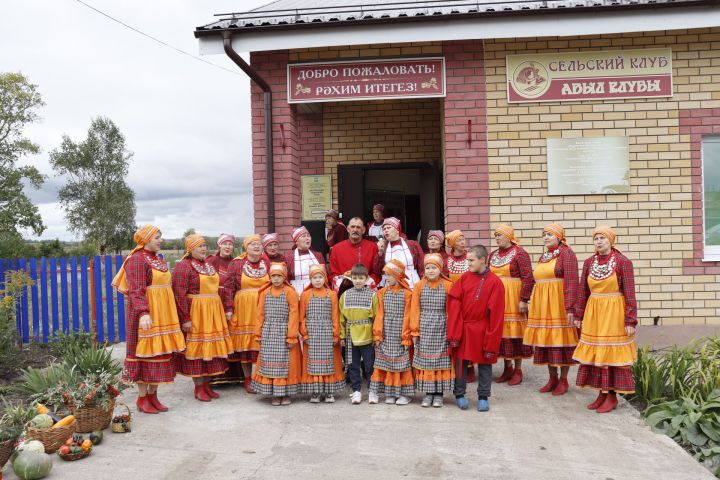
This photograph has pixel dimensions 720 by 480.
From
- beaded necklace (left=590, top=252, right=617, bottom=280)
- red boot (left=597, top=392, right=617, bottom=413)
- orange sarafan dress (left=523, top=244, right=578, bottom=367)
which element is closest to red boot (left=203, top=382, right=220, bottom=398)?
orange sarafan dress (left=523, top=244, right=578, bottom=367)

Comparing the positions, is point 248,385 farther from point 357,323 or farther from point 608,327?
point 608,327

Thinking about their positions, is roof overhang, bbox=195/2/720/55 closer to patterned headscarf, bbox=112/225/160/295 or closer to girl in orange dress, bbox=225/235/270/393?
girl in orange dress, bbox=225/235/270/393

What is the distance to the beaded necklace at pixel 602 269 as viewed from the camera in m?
5.38

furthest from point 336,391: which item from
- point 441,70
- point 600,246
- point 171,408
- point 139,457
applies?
point 441,70

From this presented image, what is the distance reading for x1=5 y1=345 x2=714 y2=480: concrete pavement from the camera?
13.4 feet

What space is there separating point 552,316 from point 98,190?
4288 cm

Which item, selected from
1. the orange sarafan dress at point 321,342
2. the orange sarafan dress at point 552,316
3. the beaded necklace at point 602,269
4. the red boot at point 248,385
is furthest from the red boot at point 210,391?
the beaded necklace at point 602,269

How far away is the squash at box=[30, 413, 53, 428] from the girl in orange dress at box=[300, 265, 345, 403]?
219 cm

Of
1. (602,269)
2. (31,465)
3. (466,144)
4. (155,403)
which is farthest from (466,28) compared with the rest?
(31,465)

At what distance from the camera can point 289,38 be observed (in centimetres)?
745

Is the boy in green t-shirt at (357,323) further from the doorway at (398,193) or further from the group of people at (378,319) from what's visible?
the doorway at (398,193)

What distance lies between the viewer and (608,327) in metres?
5.34

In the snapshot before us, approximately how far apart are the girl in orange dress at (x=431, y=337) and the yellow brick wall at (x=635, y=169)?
2.37 metres

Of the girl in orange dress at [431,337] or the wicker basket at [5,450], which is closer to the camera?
the wicker basket at [5,450]
